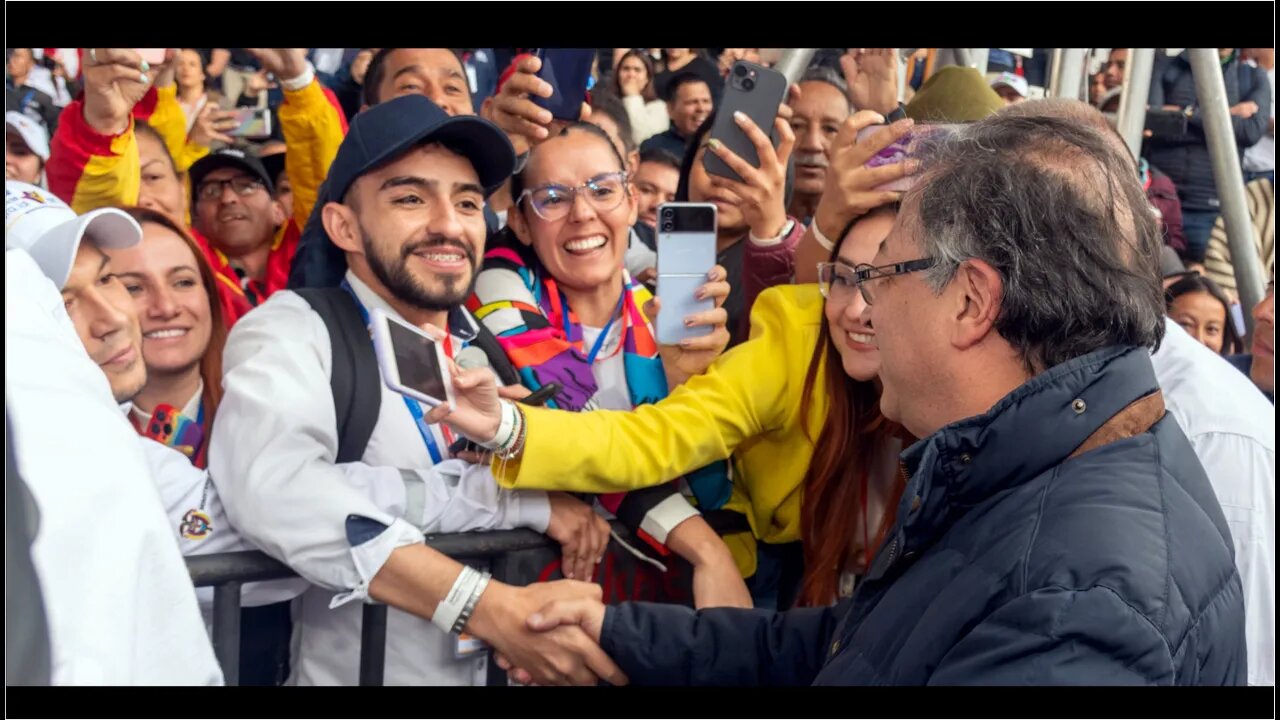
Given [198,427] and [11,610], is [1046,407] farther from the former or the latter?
[198,427]

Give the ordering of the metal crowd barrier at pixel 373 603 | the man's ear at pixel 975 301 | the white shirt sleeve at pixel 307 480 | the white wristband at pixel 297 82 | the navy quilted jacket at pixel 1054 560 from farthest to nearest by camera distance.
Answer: the white wristband at pixel 297 82 < the white shirt sleeve at pixel 307 480 < the metal crowd barrier at pixel 373 603 < the man's ear at pixel 975 301 < the navy quilted jacket at pixel 1054 560

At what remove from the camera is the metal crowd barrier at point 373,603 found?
2266mm

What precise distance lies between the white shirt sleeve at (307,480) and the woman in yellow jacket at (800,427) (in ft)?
0.42

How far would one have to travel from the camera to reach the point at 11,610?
1052mm

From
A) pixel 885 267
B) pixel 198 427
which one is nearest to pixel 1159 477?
pixel 885 267

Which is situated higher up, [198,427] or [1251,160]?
[1251,160]

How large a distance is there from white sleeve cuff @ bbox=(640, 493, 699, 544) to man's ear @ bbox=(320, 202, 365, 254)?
3.12ft

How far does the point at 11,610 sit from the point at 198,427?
203cm

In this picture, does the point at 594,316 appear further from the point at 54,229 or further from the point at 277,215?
the point at 277,215

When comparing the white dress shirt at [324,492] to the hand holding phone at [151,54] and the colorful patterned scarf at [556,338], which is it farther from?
the hand holding phone at [151,54]

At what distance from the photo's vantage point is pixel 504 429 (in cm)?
255

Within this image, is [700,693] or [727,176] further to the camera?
[727,176]

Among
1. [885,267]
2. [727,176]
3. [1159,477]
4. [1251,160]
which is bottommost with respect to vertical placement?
[1159,477]

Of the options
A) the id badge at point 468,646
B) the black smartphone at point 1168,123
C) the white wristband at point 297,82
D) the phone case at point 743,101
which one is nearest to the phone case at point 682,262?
the phone case at point 743,101
